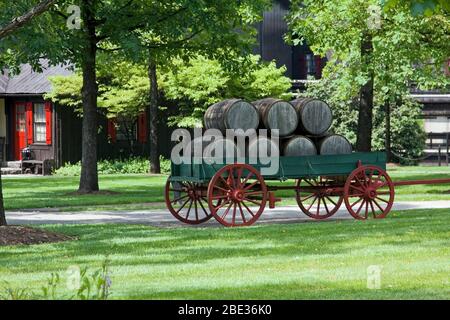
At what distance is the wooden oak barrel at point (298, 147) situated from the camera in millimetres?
19406

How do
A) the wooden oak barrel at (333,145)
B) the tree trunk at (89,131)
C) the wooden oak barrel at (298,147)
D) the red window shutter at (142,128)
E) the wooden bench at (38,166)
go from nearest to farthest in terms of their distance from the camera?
the wooden oak barrel at (298,147) → the wooden oak barrel at (333,145) → the tree trunk at (89,131) → the wooden bench at (38,166) → the red window shutter at (142,128)

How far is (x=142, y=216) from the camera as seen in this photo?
21344mm

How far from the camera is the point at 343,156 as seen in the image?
1978 centimetres

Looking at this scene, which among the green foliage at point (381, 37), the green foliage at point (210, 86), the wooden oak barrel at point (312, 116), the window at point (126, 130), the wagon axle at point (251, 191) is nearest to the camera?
the wagon axle at point (251, 191)

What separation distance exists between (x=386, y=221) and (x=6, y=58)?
1293 cm

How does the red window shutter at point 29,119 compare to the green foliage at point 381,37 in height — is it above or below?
below

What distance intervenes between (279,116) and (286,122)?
166 millimetres

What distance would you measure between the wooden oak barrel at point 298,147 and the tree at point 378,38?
322 inches

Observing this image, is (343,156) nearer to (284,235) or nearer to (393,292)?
(284,235)

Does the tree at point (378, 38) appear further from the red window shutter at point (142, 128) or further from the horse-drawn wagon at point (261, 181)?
the red window shutter at point (142, 128)

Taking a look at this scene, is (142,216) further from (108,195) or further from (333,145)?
(108,195)

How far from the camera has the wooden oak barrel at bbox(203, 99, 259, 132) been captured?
1884cm

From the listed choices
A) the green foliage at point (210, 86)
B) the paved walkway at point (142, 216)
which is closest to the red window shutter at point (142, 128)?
the green foliage at point (210, 86)
